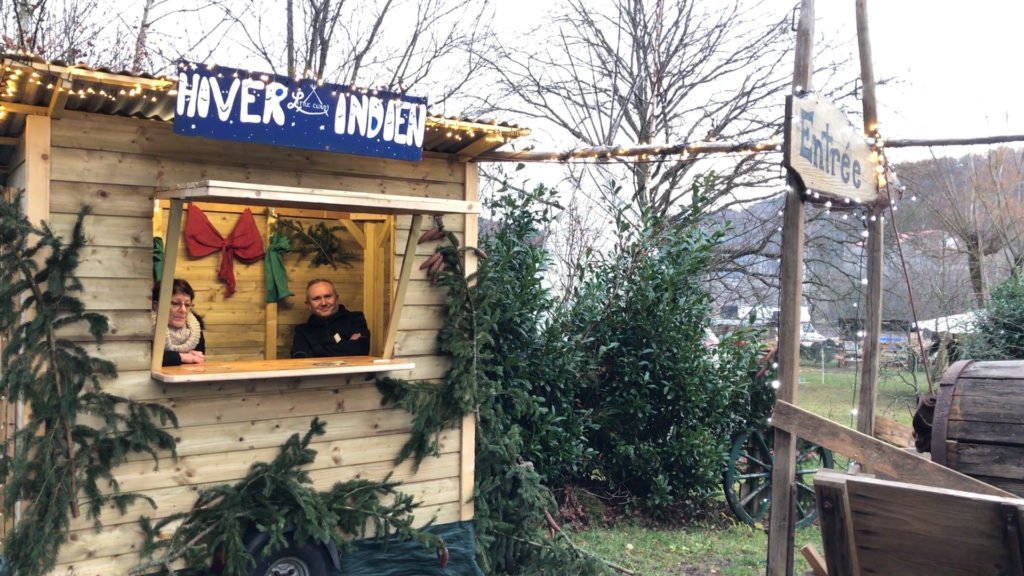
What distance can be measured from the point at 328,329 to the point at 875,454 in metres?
3.61

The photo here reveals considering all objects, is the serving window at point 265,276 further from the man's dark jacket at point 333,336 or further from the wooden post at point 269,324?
the man's dark jacket at point 333,336

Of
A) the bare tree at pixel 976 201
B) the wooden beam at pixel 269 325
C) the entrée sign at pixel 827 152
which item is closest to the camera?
the entrée sign at pixel 827 152

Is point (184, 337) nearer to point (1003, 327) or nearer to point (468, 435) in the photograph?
point (468, 435)

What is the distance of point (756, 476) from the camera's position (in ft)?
26.9

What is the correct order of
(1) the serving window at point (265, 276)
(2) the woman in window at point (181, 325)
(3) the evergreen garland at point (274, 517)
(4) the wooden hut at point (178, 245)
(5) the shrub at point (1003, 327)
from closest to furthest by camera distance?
(4) the wooden hut at point (178, 245) → (3) the evergreen garland at point (274, 517) → (2) the woman in window at point (181, 325) → (1) the serving window at point (265, 276) → (5) the shrub at point (1003, 327)

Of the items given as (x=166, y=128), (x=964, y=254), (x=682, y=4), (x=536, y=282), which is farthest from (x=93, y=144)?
(x=964, y=254)

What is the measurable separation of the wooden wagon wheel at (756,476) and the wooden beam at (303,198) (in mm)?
4345

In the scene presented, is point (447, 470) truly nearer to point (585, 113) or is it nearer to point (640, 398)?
point (640, 398)

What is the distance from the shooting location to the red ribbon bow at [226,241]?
6.14 metres

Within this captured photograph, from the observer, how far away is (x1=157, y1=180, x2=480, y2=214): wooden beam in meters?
4.02

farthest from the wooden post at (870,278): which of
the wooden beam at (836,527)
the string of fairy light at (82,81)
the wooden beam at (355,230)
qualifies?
the wooden beam at (355,230)

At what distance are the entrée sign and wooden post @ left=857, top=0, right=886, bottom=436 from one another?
337 mm

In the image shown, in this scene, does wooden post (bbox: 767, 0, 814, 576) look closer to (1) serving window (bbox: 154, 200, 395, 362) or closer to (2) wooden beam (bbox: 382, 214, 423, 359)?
(2) wooden beam (bbox: 382, 214, 423, 359)

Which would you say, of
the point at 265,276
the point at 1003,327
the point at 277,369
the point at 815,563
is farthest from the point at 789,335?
the point at 1003,327
